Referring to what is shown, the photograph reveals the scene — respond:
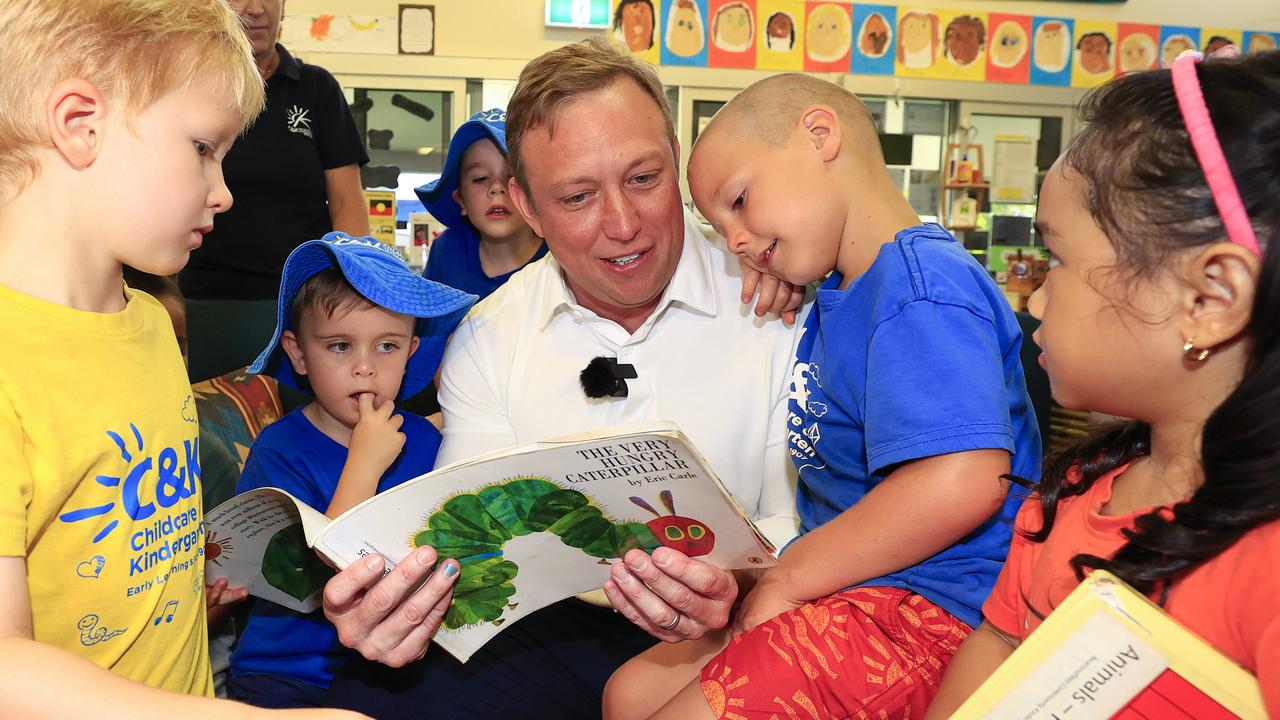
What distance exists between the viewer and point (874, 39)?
5.58 metres

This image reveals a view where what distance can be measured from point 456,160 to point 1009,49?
4291 mm

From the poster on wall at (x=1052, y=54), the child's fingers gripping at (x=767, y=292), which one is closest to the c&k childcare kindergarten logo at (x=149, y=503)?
the child's fingers gripping at (x=767, y=292)

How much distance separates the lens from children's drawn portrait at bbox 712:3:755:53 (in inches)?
215

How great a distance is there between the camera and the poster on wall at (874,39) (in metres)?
5.57

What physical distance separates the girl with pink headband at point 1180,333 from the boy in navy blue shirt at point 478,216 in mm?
1822

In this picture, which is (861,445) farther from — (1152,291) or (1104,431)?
(1152,291)

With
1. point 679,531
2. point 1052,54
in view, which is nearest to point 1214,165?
point 679,531

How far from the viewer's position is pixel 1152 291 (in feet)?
2.80

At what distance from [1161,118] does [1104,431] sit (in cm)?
37

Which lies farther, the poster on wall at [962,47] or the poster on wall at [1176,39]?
the poster on wall at [1176,39]

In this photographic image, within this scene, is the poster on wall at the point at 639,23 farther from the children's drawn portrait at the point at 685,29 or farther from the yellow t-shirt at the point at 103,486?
the yellow t-shirt at the point at 103,486

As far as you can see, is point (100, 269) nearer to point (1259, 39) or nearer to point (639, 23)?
point (639, 23)

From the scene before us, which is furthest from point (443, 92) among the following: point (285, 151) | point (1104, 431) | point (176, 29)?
point (1104, 431)

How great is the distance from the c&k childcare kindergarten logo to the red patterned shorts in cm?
65
